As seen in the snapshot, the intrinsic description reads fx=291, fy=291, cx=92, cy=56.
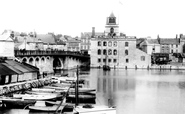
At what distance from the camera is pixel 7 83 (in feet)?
132

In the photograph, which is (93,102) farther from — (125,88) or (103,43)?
(103,43)

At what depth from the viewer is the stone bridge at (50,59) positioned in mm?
69562

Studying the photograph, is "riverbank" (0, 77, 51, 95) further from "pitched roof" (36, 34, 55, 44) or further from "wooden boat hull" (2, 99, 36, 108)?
"pitched roof" (36, 34, 55, 44)

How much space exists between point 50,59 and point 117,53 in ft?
90.5

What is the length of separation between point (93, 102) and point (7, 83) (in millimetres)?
12432

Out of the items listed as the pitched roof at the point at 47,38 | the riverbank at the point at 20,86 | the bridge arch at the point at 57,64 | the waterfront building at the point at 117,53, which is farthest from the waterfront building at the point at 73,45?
the riverbank at the point at 20,86

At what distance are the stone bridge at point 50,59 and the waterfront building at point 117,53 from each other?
4852 mm

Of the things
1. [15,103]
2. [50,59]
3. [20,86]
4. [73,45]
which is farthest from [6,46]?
[73,45]

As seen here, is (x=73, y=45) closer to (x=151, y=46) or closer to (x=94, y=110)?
(x=151, y=46)

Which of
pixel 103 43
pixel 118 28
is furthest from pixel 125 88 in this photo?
pixel 118 28

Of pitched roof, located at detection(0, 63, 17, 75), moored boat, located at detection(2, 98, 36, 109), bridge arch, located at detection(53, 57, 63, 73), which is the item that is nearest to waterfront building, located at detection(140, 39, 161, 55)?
bridge arch, located at detection(53, 57, 63, 73)

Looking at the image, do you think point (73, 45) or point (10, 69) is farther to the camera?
point (73, 45)

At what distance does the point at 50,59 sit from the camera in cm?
8188

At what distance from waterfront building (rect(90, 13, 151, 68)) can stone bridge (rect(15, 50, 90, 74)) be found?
15.9 ft
